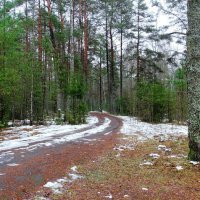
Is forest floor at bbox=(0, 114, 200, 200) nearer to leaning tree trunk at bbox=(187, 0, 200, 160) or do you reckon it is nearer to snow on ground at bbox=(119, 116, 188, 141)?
leaning tree trunk at bbox=(187, 0, 200, 160)

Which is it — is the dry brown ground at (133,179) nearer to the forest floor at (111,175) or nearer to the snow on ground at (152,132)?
the forest floor at (111,175)

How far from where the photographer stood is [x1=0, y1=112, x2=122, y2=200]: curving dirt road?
19.9ft

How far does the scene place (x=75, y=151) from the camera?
10203mm

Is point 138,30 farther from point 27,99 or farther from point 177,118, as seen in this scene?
point 27,99

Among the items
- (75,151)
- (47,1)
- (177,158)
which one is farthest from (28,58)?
(177,158)

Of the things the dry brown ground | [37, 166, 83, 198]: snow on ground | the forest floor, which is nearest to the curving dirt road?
the forest floor

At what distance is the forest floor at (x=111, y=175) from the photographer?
5.85 meters

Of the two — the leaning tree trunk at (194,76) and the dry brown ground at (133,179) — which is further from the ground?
the leaning tree trunk at (194,76)

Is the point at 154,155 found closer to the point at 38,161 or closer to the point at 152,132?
the point at 38,161

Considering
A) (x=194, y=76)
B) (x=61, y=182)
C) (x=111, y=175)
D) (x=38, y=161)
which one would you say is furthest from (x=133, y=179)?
(x=194, y=76)

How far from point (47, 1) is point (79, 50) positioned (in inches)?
583

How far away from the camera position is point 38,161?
8.41 metres

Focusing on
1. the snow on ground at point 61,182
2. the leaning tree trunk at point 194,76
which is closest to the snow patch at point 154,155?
the leaning tree trunk at point 194,76

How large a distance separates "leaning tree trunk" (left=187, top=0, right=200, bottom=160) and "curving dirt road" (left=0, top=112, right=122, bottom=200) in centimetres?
295
